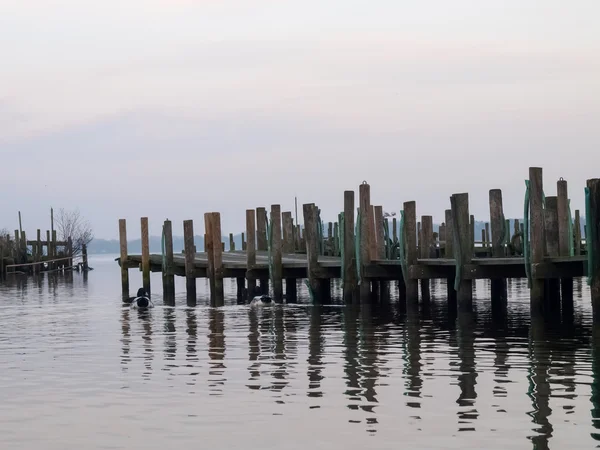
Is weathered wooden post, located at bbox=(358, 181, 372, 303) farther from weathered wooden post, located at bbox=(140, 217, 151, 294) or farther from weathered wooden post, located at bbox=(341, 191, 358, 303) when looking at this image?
weathered wooden post, located at bbox=(140, 217, 151, 294)

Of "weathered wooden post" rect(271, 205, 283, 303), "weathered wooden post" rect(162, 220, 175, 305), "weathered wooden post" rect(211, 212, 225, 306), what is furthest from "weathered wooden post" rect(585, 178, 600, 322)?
"weathered wooden post" rect(162, 220, 175, 305)

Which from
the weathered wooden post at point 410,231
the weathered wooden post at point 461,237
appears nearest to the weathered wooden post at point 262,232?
the weathered wooden post at point 410,231

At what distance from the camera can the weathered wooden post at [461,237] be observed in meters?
21.8

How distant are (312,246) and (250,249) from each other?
2.34 meters

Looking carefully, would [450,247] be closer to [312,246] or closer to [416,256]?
[416,256]

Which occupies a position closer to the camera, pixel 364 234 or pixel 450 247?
pixel 364 234

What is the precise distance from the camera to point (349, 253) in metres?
25.7

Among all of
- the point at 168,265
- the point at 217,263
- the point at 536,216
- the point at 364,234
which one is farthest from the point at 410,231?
the point at 168,265

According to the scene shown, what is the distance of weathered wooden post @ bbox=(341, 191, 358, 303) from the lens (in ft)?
83.5

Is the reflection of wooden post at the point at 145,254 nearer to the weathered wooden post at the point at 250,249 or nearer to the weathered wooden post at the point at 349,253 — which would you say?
the weathered wooden post at the point at 250,249

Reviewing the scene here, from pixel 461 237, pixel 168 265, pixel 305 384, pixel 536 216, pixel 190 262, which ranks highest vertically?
pixel 536 216

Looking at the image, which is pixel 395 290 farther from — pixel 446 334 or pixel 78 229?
pixel 78 229

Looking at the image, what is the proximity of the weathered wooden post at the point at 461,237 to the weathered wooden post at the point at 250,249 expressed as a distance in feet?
22.4

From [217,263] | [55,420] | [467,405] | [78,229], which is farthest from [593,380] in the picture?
[78,229]
